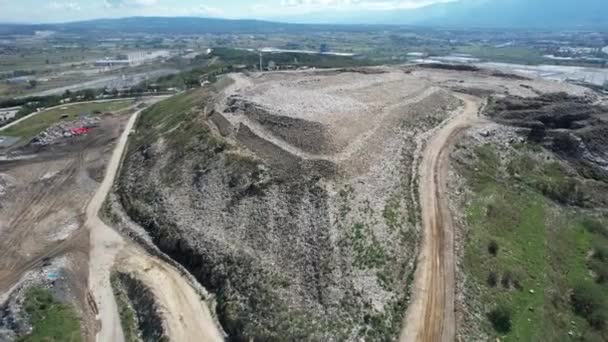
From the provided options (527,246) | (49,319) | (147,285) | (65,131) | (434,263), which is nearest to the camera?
(434,263)

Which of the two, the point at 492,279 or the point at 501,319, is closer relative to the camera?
the point at 501,319

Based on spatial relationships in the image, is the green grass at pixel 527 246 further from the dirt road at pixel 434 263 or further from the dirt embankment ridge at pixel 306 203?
the dirt embankment ridge at pixel 306 203

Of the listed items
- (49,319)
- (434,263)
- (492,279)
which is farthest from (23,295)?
(492,279)

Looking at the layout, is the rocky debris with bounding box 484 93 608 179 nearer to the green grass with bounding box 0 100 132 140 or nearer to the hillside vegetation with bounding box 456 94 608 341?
the hillside vegetation with bounding box 456 94 608 341

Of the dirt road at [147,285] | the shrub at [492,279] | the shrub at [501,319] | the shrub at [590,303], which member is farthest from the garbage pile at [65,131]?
the shrub at [590,303]

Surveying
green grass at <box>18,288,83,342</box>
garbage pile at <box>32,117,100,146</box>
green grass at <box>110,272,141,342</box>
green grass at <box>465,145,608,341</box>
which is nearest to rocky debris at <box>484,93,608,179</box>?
green grass at <box>465,145,608,341</box>

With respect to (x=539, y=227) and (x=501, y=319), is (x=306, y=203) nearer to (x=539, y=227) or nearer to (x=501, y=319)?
(x=501, y=319)
